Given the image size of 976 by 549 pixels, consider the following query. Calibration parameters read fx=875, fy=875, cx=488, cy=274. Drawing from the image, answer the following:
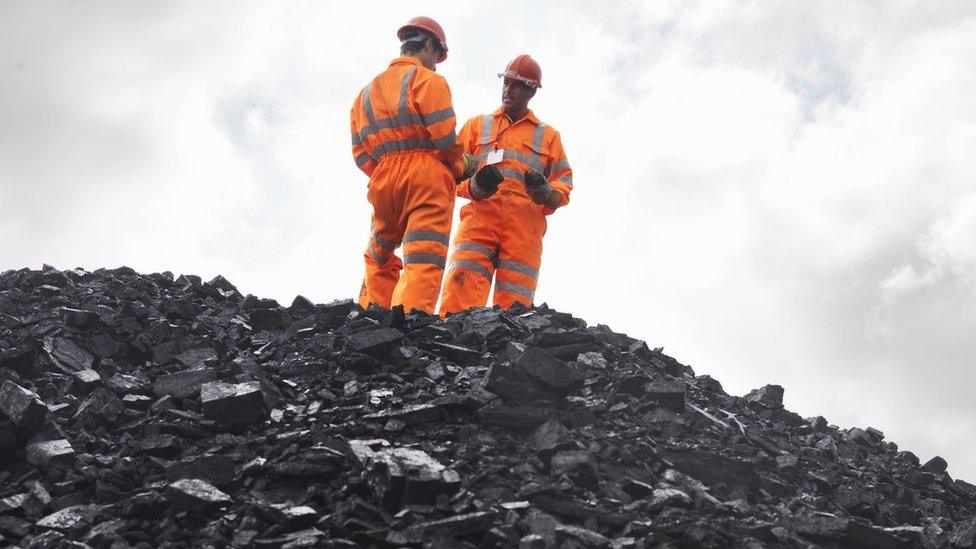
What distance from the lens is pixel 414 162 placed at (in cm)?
794

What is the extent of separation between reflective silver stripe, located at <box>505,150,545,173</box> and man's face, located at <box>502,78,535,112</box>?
55 cm

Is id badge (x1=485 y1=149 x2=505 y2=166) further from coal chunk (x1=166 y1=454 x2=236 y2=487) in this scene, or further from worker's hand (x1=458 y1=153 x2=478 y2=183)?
coal chunk (x1=166 y1=454 x2=236 y2=487)

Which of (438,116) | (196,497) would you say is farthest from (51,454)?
(438,116)

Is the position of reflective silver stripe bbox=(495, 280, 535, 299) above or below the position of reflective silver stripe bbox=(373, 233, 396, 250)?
below

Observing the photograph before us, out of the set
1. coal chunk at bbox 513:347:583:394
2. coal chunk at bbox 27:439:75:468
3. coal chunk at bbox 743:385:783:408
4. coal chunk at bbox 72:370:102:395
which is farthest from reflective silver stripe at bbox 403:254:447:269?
coal chunk at bbox 27:439:75:468

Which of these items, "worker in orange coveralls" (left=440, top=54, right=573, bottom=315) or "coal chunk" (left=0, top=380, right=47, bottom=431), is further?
"worker in orange coveralls" (left=440, top=54, right=573, bottom=315)

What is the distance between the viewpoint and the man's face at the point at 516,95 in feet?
30.2

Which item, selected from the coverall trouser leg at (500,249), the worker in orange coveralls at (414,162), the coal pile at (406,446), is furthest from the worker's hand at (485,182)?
the coal pile at (406,446)

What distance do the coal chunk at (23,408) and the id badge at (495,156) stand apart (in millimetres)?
4877

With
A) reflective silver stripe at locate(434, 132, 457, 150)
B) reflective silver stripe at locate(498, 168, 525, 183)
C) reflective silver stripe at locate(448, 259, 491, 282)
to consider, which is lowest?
reflective silver stripe at locate(448, 259, 491, 282)

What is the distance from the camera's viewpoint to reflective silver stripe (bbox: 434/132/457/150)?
782 centimetres

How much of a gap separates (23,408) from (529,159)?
5.30 meters

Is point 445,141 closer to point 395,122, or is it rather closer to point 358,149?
point 395,122

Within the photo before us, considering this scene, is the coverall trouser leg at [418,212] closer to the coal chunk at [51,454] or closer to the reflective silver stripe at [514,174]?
the reflective silver stripe at [514,174]
